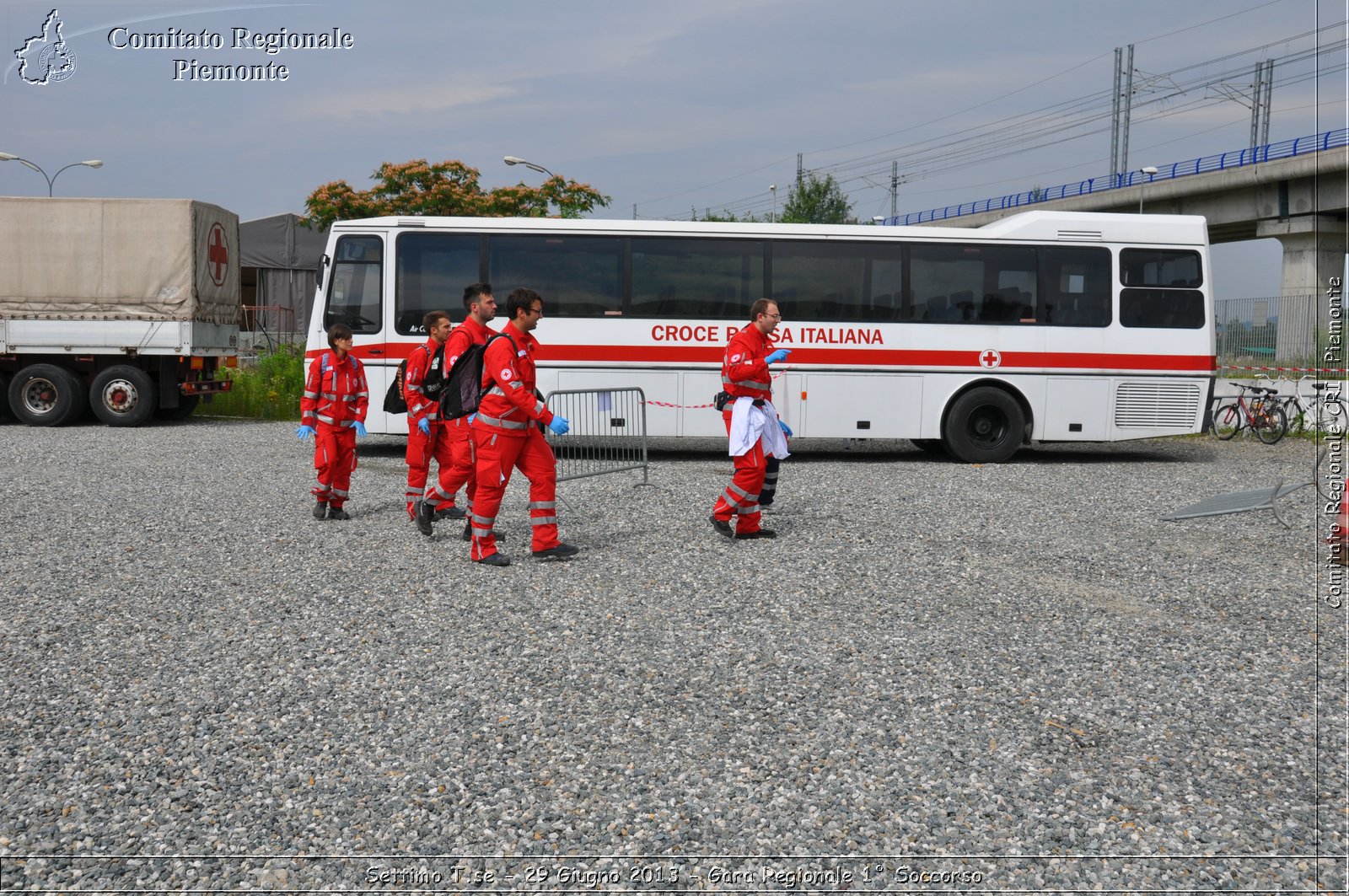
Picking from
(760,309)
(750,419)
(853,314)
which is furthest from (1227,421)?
(750,419)

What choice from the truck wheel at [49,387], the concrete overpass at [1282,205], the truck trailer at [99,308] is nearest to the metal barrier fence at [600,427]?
the truck trailer at [99,308]

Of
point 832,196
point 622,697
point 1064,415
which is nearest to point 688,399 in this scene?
point 1064,415

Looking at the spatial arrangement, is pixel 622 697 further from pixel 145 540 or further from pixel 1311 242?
pixel 1311 242

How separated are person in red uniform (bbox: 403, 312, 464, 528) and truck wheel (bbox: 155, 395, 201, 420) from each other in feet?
33.7

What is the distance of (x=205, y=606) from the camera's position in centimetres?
614

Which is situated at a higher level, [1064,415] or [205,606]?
[1064,415]

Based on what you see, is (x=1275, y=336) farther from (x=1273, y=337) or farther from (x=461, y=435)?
(x=461, y=435)

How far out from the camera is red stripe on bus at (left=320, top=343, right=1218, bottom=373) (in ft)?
45.1

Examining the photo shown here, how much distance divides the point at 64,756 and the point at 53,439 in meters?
13.0

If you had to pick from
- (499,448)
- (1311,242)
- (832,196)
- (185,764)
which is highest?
(832,196)

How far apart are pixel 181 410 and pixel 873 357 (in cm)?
1181

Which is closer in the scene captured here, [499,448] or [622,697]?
[622,697]

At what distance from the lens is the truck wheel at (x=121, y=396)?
16.6m

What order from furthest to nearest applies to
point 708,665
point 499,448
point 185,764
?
point 499,448 → point 708,665 → point 185,764
